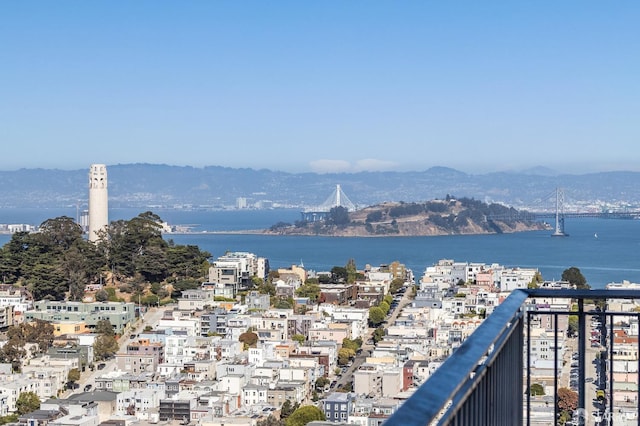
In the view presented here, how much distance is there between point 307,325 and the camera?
14078 millimetres

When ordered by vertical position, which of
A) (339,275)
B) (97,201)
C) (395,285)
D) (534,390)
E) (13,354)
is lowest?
(13,354)

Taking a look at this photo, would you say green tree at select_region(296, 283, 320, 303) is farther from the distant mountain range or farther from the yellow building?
the distant mountain range

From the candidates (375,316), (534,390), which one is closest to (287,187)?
(375,316)

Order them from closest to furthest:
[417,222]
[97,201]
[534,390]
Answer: [534,390]
[97,201]
[417,222]

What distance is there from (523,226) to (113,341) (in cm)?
3941

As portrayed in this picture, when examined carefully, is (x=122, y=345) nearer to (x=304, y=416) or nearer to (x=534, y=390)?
(x=304, y=416)

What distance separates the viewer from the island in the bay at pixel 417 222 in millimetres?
47156

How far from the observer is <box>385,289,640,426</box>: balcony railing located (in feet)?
2.29

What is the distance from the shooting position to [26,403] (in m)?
9.87

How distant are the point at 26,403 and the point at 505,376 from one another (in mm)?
9404

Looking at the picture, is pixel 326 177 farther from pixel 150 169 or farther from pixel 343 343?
pixel 343 343

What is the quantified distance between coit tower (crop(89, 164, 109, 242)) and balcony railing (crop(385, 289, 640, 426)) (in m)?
17.4

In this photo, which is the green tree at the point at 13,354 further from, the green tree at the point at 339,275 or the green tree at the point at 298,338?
the green tree at the point at 339,275

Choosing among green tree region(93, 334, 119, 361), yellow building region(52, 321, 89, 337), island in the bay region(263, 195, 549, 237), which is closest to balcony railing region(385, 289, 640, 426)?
green tree region(93, 334, 119, 361)
